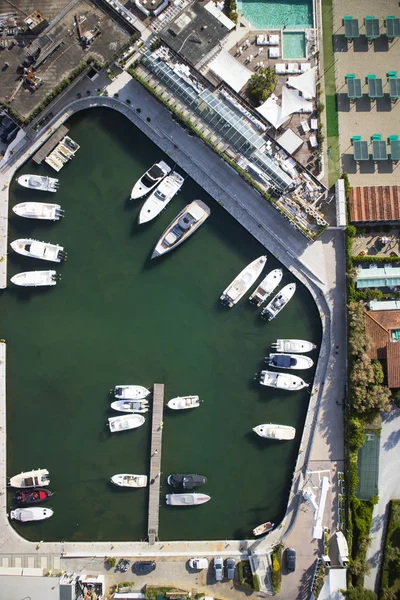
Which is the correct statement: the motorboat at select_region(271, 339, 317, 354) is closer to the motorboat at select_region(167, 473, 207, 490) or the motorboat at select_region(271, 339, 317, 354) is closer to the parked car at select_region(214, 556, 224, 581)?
the motorboat at select_region(167, 473, 207, 490)

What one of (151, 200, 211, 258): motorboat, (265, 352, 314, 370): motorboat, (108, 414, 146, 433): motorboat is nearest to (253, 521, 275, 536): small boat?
(265, 352, 314, 370): motorboat

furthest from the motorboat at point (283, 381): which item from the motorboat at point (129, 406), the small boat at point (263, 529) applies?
the small boat at point (263, 529)

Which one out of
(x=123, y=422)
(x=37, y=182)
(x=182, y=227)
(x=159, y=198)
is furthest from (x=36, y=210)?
(x=123, y=422)

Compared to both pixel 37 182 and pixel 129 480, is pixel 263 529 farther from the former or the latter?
pixel 37 182

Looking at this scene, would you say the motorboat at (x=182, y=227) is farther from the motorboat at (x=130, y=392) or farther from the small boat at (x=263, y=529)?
the small boat at (x=263, y=529)

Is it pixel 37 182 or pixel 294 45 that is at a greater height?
pixel 294 45
